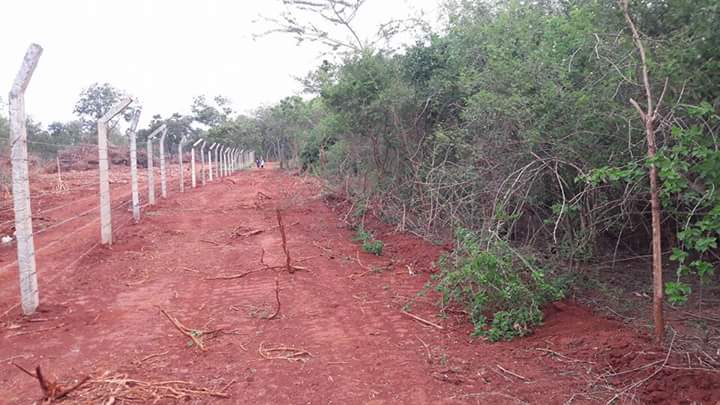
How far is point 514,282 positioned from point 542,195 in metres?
2.33

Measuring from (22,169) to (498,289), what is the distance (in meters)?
4.83

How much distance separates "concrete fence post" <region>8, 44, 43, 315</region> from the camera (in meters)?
5.57

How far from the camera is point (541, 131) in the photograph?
6.35 meters

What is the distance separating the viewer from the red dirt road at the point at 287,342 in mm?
3943

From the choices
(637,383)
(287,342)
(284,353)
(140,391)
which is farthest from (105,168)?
(637,383)

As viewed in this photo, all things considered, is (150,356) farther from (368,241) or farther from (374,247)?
(368,241)

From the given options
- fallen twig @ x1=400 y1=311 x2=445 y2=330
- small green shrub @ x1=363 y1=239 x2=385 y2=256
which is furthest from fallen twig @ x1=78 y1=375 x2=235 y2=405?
small green shrub @ x1=363 y1=239 x2=385 y2=256

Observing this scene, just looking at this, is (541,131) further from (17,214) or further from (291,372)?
(17,214)

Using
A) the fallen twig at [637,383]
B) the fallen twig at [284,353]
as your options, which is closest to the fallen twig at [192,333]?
the fallen twig at [284,353]

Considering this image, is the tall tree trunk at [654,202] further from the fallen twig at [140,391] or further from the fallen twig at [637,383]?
the fallen twig at [140,391]

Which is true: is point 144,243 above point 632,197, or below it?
below

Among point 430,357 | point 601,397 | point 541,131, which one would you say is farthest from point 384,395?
point 541,131

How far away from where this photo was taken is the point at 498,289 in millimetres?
5293

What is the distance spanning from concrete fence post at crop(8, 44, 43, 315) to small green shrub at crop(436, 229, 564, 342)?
4255 mm
